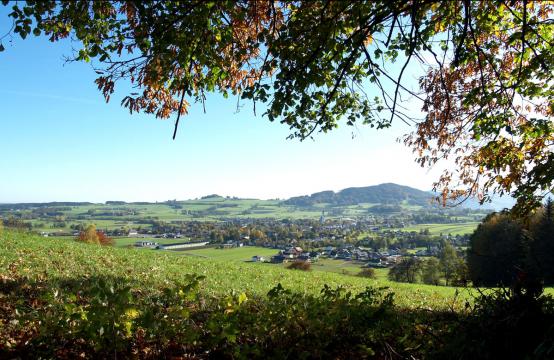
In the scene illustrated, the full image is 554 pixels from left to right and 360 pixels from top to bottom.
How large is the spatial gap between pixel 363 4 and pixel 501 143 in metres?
5.36

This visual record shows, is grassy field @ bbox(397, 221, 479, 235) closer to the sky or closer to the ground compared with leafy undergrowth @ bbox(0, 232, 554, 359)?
closer to the ground

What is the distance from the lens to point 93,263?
12.8 metres

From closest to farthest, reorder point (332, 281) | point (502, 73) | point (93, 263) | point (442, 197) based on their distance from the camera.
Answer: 1. point (502, 73)
2. point (442, 197)
3. point (93, 263)
4. point (332, 281)

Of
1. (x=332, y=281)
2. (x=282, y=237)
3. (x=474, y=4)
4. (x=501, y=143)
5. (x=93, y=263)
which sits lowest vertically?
(x=282, y=237)

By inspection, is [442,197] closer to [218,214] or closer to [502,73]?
[502,73]

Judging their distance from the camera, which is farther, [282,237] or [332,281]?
[282,237]

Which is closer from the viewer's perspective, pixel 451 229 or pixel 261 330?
pixel 261 330

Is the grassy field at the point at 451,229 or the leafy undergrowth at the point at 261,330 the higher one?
the leafy undergrowth at the point at 261,330

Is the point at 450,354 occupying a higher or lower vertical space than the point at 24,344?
higher

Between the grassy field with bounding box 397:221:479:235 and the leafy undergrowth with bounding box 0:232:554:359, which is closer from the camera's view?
the leafy undergrowth with bounding box 0:232:554:359

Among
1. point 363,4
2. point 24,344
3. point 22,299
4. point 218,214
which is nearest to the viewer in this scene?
point 24,344

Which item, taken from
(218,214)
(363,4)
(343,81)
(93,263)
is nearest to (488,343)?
(363,4)

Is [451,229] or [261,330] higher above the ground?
[261,330]

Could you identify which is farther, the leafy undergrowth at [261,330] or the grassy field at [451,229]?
the grassy field at [451,229]
